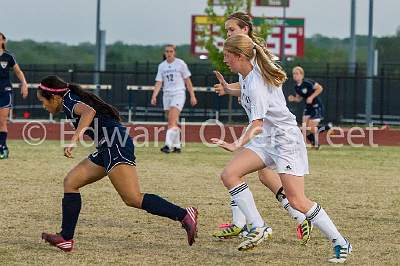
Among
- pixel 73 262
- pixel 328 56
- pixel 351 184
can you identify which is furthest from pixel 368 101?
pixel 328 56

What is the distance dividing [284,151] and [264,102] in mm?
521

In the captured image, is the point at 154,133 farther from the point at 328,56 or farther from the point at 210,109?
the point at 328,56

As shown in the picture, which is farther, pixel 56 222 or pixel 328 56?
pixel 328 56

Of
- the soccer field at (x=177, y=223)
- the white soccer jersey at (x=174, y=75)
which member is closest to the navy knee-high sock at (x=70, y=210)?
the soccer field at (x=177, y=223)

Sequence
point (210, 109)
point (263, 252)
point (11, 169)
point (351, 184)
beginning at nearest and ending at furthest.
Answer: point (263, 252) → point (351, 184) → point (11, 169) → point (210, 109)

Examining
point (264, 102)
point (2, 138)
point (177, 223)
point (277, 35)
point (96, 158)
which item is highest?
point (277, 35)

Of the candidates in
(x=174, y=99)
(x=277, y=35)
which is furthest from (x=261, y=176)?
(x=277, y=35)

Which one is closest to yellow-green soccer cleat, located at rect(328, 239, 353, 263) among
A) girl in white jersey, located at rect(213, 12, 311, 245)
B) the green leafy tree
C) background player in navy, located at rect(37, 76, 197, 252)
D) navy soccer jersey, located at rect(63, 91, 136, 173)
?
girl in white jersey, located at rect(213, 12, 311, 245)

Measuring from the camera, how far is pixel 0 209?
11.9 m

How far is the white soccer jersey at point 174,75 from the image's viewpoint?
68.3 feet

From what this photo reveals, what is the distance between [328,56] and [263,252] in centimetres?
7362

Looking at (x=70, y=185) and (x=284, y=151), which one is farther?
(x=70, y=185)

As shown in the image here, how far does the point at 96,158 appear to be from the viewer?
9414mm

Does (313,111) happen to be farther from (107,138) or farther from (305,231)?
(107,138)
